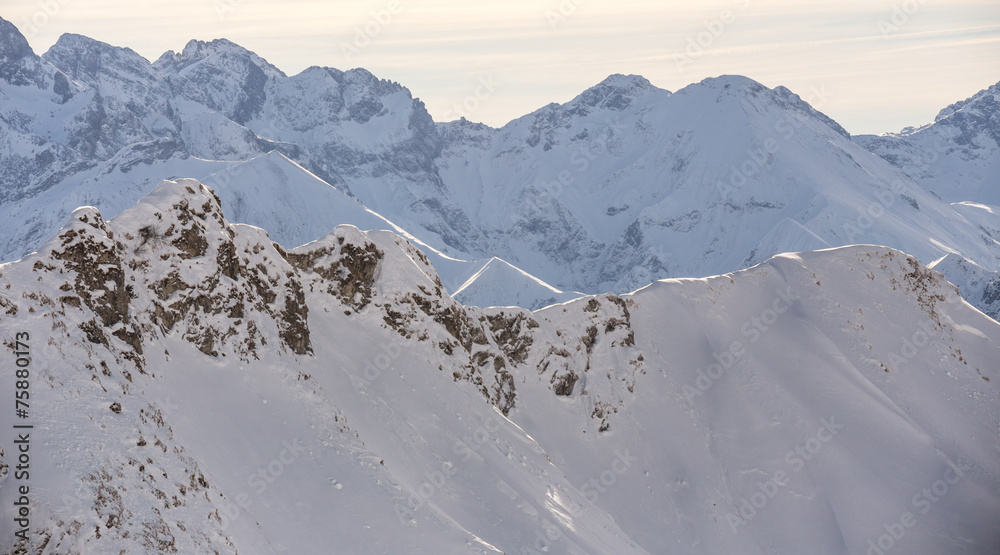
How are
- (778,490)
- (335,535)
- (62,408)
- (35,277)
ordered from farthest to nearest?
(778,490), (335,535), (35,277), (62,408)

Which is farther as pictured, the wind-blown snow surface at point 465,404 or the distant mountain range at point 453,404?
the wind-blown snow surface at point 465,404

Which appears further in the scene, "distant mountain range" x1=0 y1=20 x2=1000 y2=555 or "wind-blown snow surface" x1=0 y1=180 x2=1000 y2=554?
"wind-blown snow surface" x1=0 y1=180 x2=1000 y2=554

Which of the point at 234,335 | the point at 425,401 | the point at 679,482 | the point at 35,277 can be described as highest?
the point at 35,277

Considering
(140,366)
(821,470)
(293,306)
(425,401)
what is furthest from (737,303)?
(140,366)

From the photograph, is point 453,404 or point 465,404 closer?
point 453,404

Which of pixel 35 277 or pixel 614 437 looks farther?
pixel 614 437

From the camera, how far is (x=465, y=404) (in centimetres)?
5678

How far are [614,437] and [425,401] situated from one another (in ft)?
61.6

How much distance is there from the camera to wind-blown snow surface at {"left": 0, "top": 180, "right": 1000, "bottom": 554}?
34406 mm

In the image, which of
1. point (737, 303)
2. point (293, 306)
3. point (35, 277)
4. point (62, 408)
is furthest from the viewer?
point (737, 303)

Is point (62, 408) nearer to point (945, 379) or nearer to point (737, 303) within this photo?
point (737, 303)

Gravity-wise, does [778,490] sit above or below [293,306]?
below

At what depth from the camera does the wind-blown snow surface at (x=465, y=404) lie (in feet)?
113

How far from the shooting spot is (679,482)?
65.6m
